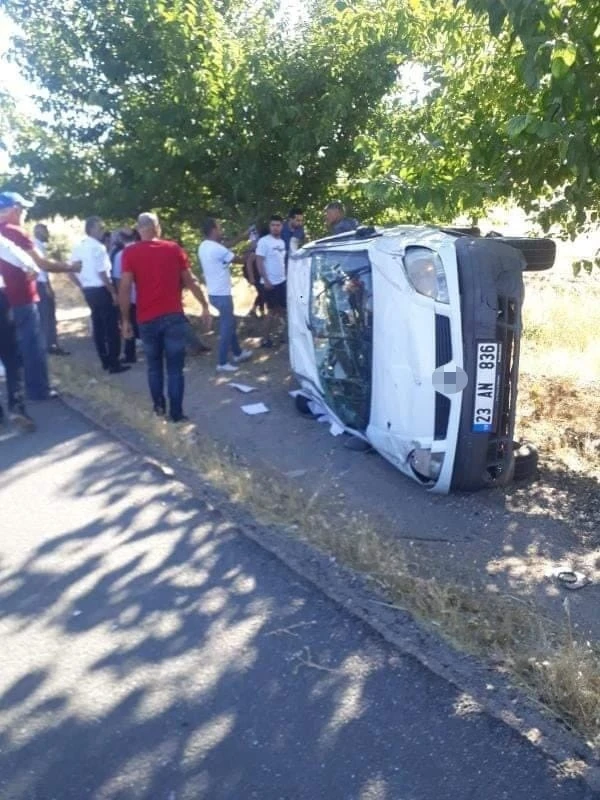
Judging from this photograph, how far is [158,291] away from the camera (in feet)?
25.6

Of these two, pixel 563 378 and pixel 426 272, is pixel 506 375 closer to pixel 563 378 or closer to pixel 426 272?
pixel 426 272

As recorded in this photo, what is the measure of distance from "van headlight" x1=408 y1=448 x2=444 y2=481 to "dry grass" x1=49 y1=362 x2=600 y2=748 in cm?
69

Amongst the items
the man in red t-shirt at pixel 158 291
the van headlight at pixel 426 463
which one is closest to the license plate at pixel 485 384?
the van headlight at pixel 426 463

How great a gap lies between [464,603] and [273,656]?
113 centimetres

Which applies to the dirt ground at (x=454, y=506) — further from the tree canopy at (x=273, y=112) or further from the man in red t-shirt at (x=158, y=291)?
the tree canopy at (x=273, y=112)

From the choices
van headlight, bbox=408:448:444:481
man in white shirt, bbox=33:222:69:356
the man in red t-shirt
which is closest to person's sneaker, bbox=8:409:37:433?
the man in red t-shirt

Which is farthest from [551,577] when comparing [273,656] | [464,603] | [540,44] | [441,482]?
[540,44]

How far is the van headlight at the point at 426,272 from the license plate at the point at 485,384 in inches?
17.4

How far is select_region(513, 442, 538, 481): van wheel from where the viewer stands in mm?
6703

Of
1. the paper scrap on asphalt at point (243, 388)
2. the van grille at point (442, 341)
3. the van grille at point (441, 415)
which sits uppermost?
the van grille at point (442, 341)

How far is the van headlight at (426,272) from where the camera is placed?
6.09 meters

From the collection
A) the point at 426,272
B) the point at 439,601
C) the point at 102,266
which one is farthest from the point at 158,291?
the point at 439,601

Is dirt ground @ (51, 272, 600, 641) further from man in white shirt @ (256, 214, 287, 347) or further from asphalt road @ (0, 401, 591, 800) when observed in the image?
man in white shirt @ (256, 214, 287, 347)

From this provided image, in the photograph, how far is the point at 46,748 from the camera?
10.9ft
